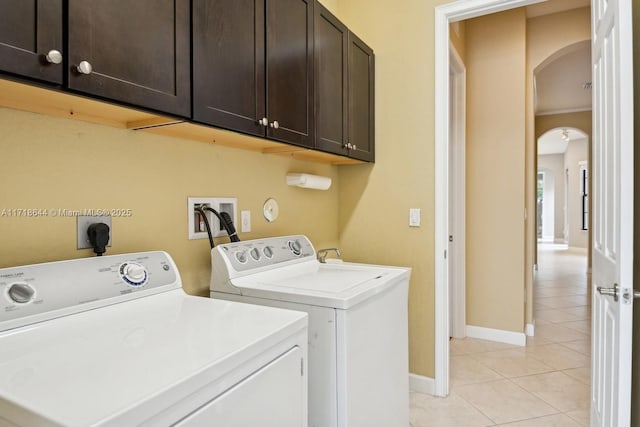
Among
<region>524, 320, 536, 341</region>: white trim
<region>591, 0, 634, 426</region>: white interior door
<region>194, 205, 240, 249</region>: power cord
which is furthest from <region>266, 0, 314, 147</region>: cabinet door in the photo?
<region>524, 320, 536, 341</region>: white trim

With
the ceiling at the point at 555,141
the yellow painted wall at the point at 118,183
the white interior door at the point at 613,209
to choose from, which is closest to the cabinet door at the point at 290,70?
the yellow painted wall at the point at 118,183

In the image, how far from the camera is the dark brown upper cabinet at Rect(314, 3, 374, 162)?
1938 mm

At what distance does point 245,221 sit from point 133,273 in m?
0.73

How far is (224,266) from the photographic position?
1.53 meters

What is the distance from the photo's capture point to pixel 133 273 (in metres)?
1.22

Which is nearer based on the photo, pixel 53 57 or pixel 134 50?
pixel 53 57

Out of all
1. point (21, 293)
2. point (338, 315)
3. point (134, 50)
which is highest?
point (134, 50)

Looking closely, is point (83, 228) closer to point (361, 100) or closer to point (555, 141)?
point (361, 100)

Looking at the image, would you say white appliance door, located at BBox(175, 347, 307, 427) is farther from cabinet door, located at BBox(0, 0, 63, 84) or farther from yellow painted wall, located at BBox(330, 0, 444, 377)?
yellow painted wall, located at BBox(330, 0, 444, 377)

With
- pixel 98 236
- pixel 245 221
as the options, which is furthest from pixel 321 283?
pixel 98 236

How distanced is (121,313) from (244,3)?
46.0 inches

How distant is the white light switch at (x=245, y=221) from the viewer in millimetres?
1874

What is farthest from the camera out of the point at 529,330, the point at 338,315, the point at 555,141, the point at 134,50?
the point at 555,141

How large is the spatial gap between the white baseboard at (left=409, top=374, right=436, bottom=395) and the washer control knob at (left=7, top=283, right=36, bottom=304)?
2.14m
